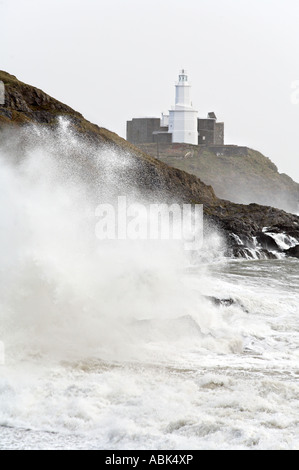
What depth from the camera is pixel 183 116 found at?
69.4m

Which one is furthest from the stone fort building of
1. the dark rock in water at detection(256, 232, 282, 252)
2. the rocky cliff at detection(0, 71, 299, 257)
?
the dark rock in water at detection(256, 232, 282, 252)

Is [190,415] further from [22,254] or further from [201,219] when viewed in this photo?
[201,219]

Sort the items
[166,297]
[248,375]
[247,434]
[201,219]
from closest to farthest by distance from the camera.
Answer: [247,434]
[248,375]
[166,297]
[201,219]

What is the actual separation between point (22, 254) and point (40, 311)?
4.62ft

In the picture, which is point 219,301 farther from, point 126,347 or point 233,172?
point 233,172

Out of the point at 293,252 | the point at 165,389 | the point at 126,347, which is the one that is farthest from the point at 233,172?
the point at 165,389

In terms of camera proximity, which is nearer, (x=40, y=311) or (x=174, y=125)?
(x=40, y=311)

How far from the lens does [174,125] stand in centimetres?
7000

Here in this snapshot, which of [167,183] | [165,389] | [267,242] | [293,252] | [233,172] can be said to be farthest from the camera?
[233,172]

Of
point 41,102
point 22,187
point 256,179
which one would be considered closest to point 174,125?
point 256,179

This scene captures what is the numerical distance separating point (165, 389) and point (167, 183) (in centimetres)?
2556

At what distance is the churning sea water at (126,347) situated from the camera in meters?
6.61

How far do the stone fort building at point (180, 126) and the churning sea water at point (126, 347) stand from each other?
52833 mm

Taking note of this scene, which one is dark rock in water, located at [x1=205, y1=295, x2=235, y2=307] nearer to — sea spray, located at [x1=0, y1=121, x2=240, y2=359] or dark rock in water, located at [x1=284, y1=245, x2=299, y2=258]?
sea spray, located at [x1=0, y1=121, x2=240, y2=359]
